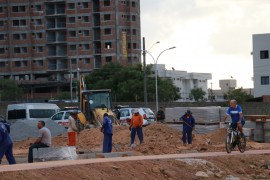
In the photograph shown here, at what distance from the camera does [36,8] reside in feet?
378

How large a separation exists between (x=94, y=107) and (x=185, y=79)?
10340cm

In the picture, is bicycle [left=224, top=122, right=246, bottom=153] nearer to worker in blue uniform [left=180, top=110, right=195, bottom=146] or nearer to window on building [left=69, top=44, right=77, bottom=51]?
worker in blue uniform [left=180, top=110, right=195, bottom=146]

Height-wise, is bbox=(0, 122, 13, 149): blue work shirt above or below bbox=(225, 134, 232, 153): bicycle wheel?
above

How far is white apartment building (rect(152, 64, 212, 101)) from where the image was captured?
128 meters

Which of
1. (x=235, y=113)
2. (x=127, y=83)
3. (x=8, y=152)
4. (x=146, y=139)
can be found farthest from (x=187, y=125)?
(x=127, y=83)

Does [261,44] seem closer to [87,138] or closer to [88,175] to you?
[87,138]

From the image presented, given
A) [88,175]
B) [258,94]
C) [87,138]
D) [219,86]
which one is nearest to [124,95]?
[258,94]

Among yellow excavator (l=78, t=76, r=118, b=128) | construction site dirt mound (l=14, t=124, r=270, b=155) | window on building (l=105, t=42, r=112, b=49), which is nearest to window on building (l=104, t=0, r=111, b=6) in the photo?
window on building (l=105, t=42, r=112, b=49)

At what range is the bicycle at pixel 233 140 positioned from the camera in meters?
21.0

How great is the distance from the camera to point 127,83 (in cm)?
8919

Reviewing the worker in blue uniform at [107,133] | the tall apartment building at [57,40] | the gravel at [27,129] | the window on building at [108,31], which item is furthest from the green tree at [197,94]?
the worker in blue uniform at [107,133]

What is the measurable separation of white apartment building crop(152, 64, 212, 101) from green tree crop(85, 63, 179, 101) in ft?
81.2

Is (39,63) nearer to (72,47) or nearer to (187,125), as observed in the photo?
(72,47)

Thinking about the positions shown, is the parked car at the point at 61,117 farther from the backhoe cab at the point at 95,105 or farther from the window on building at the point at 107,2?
the window on building at the point at 107,2
